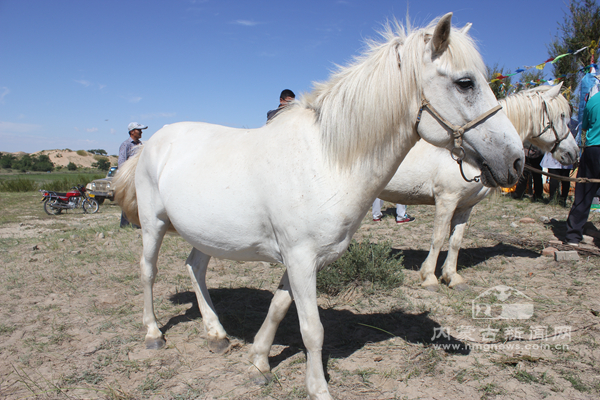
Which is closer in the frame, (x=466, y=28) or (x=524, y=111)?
(x=466, y=28)

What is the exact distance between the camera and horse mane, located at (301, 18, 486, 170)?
1.76m

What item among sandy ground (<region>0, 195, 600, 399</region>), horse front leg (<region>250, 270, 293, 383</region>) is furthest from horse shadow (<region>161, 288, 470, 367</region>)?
horse front leg (<region>250, 270, 293, 383</region>)

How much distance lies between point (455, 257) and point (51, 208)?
1333 cm

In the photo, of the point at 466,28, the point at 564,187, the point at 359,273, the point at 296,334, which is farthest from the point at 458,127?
the point at 564,187

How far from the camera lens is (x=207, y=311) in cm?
297

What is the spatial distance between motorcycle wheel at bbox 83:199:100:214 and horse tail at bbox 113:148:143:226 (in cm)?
1083

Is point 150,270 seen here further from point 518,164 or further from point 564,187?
point 564,187

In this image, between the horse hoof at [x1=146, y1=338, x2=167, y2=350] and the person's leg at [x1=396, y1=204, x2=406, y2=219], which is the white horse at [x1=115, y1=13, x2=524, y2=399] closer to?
the horse hoof at [x1=146, y1=338, x2=167, y2=350]

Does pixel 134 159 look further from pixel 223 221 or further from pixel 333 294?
pixel 333 294

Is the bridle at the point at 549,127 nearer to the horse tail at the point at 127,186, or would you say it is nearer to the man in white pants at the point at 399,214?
the man in white pants at the point at 399,214

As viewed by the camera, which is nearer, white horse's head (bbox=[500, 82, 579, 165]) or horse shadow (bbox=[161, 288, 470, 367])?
horse shadow (bbox=[161, 288, 470, 367])

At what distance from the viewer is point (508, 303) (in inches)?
135

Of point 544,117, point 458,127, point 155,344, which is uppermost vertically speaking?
point 544,117


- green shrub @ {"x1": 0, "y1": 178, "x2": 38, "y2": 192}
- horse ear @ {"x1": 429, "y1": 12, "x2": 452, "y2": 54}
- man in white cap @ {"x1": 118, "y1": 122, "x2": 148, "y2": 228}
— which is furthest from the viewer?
green shrub @ {"x1": 0, "y1": 178, "x2": 38, "y2": 192}
